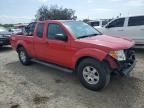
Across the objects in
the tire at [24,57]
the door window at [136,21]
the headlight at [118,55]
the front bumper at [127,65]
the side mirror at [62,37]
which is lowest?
the tire at [24,57]

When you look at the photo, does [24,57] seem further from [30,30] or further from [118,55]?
[118,55]

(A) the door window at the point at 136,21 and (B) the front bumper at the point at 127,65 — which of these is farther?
(A) the door window at the point at 136,21

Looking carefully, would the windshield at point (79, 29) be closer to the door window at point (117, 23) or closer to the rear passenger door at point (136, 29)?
the rear passenger door at point (136, 29)

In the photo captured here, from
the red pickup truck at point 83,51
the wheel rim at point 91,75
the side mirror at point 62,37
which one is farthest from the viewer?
the side mirror at point 62,37

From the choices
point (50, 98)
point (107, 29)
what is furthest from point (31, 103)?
point (107, 29)

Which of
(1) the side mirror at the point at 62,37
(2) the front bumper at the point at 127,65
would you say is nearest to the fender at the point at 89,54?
(2) the front bumper at the point at 127,65

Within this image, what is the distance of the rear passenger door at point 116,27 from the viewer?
31.4ft

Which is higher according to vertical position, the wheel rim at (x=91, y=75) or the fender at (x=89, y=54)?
the fender at (x=89, y=54)

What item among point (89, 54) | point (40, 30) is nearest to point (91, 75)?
point (89, 54)

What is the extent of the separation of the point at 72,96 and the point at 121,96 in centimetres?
111

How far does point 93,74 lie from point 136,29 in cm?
534

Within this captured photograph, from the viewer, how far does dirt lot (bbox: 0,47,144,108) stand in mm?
4070

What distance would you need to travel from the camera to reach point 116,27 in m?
9.78

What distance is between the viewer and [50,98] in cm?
436
